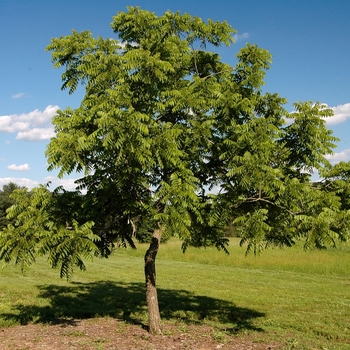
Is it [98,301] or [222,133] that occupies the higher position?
[222,133]

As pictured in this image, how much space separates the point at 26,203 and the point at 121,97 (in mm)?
3804

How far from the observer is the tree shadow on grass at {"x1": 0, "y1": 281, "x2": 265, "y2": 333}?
1470 cm

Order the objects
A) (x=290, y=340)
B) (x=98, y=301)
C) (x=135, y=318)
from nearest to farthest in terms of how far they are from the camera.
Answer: (x=290, y=340) → (x=135, y=318) → (x=98, y=301)

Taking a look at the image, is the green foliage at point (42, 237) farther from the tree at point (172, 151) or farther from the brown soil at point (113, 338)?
the brown soil at point (113, 338)

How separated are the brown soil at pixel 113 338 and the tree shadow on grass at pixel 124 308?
35.6 inches

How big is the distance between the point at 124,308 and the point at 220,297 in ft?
18.5

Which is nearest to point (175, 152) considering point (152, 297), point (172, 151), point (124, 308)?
point (172, 151)

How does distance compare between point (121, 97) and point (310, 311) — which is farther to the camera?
point (310, 311)

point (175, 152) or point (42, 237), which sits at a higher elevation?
point (175, 152)

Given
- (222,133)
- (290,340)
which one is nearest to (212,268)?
(290,340)

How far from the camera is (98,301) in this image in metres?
18.6

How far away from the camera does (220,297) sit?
2064 centimetres

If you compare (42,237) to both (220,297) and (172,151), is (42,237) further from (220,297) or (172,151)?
(220,297)

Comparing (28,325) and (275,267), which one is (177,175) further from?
(275,267)
